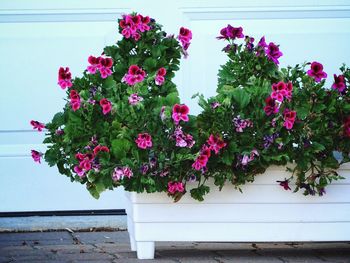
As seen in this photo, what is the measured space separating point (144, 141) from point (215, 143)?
258 millimetres

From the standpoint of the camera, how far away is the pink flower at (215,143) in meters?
3.24

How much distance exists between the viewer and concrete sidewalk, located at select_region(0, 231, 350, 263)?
3525mm

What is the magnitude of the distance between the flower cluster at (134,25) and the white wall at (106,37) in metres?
0.90

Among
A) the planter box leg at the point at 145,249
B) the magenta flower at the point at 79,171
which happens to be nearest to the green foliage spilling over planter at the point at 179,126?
the magenta flower at the point at 79,171

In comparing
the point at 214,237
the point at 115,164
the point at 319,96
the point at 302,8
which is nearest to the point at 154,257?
the point at 214,237

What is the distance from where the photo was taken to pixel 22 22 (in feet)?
14.0

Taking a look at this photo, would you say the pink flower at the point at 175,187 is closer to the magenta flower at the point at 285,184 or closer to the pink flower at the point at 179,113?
the pink flower at the point at 179,113

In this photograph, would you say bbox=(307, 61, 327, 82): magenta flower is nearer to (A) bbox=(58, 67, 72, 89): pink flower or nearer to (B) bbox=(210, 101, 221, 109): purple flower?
(B) bbox=(210, 101, 221, 109): purple flower

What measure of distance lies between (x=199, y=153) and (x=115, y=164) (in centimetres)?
30

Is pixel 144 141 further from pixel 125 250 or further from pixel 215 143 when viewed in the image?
pixel 125 250

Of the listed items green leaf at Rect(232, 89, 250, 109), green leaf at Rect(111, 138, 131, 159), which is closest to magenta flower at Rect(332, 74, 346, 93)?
green leaf at Rect(232, 89, 250, 109)

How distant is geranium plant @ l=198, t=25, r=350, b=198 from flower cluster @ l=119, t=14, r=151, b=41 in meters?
0.34

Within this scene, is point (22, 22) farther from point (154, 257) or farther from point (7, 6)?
point (154, 257)

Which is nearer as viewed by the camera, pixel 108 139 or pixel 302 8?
pixel 108 139
